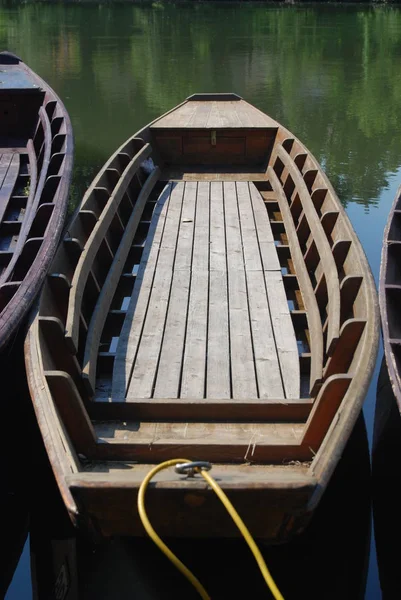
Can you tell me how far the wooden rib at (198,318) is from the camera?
14.1 ft

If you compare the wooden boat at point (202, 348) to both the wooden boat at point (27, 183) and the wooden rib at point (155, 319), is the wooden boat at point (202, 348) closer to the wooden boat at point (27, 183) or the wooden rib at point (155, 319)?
the wooden rib at point (155, 319)

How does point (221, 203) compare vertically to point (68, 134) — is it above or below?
below

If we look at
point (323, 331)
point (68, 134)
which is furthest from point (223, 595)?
point (68, 134)

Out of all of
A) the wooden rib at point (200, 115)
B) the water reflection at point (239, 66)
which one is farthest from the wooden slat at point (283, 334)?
the water reflection at point (239, 66)

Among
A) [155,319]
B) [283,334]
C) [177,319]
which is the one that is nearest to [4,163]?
[155,319]

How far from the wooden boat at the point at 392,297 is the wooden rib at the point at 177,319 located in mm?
1447

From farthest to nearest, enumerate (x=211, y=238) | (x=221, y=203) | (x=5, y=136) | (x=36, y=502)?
(x=5, y=136)
(x=221, y=203)
(x=211, y=238)
(x=36, y=502)

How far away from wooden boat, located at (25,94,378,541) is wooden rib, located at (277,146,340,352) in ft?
0.06

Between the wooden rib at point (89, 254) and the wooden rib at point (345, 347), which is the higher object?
the wooden rib at point (89, 254)

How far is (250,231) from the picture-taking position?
6.62 meters

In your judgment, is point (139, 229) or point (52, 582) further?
point (139, 229)

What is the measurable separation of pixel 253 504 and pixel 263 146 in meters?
6.59

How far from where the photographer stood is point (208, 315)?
5.08m

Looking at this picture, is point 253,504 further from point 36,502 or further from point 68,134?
point 68,134
